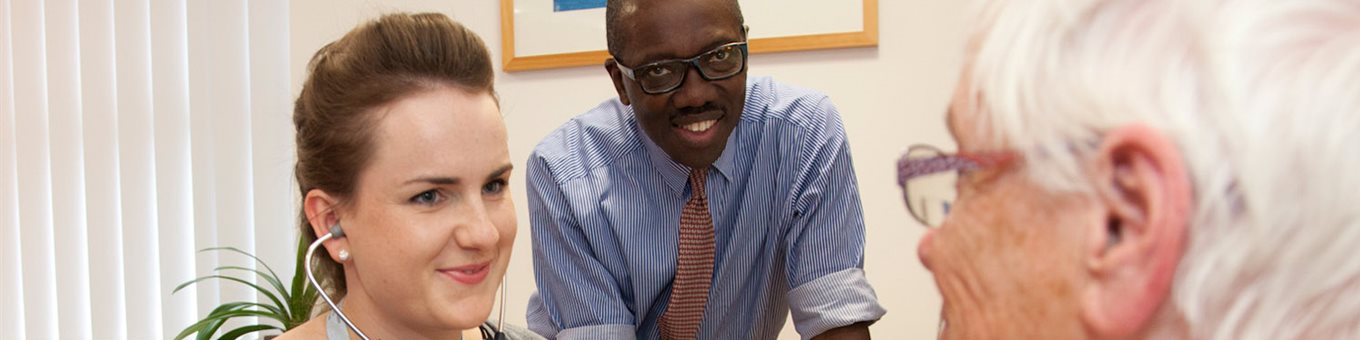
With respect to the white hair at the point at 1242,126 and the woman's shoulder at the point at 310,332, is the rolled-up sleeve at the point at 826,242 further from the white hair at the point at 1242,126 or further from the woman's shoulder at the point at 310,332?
the white hair at the point at 1242,126

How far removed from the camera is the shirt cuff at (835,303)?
1971 mm

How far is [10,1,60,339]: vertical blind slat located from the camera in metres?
3.66

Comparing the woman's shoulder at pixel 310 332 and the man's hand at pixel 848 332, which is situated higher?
the woman's shoulder at pixel 310 332

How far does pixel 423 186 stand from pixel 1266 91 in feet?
3.97

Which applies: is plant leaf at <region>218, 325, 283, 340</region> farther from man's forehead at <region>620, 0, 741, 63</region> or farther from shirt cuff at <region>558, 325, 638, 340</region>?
man's forehead at <region>620, 0, 741, 63</region>

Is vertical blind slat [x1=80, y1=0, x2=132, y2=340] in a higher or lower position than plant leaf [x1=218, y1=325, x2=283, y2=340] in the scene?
higher

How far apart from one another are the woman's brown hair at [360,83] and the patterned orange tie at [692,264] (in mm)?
497

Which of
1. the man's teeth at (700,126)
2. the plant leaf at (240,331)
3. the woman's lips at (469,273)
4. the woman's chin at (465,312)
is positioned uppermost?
the man's teeth at (700,126)

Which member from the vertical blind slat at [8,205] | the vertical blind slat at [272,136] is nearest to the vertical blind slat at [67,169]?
the vertical blind slat at [8,205]

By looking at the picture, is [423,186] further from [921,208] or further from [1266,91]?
[1266,91]

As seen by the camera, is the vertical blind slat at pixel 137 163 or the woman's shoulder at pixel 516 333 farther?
the vertical blind slat at pixel 137 163

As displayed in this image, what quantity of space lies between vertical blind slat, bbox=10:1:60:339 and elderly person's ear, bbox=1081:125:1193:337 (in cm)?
366

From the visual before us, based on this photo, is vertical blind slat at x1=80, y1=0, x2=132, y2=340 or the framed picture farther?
vertical blind slat at x1=80, y1=0, x2=132, y2=340

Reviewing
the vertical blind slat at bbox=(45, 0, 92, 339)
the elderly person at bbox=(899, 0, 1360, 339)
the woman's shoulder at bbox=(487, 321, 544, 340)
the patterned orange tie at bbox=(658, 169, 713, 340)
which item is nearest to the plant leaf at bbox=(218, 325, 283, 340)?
A: the vertical blind slat at bbox=(45, 0, 92, 339)
